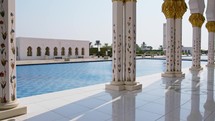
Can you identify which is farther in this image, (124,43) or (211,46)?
(211,46)

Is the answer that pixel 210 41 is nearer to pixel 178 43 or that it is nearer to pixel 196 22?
pixel 196 22

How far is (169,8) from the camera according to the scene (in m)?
7.16

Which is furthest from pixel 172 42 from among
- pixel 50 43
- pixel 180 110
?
pixel 50 43

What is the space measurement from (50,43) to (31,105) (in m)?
22.2

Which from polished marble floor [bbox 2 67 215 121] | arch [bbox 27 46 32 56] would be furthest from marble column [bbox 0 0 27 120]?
arch [bbox 27 46 32 56]

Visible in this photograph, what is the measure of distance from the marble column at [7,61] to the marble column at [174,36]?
556cm

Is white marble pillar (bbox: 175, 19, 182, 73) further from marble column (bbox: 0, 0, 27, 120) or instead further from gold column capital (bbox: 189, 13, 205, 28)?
marble column (bbox: 0, 0, 27, 120)

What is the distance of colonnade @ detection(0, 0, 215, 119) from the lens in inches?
110

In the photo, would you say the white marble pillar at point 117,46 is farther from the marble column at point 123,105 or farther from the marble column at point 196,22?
the marble column at point 196,22

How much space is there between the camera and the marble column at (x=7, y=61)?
9.03 ft

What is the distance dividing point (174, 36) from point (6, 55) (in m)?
6.16

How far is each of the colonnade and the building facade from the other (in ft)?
59.6

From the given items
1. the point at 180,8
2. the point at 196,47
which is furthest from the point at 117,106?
the point at 196,47

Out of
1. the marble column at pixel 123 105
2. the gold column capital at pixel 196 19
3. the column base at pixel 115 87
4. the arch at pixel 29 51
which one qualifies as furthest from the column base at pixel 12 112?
the arch at pixel 29 51
